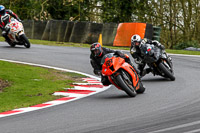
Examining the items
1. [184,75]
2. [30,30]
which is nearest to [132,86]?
[184,75]

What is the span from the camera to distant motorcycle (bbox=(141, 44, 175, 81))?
40.1ft

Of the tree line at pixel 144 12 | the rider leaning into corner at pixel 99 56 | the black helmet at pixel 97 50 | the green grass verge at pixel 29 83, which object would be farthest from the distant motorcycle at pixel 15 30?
the black helmet at pixel 97 50

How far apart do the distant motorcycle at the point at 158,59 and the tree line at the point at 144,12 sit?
18.7 m

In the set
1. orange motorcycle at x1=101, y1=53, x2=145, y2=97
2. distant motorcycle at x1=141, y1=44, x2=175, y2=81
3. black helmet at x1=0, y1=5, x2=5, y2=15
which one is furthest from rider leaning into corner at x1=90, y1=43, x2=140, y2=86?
black helmet at x1=0, y1=5, x2=5, y2=15

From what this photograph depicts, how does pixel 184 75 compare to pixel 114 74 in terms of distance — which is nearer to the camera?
pixel 114 74

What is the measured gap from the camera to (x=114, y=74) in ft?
32.1

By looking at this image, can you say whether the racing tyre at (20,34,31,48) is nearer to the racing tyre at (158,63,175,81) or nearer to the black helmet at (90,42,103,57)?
the racing tyre at (158,63,175,81)

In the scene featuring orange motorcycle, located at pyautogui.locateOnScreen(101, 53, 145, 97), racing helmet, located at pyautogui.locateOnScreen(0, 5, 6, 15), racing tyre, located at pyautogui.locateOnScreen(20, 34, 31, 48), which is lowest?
racing tyre, located at pyautogui.locateOnScreen(20, 34, 31, 48)

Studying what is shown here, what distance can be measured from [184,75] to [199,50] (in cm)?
899

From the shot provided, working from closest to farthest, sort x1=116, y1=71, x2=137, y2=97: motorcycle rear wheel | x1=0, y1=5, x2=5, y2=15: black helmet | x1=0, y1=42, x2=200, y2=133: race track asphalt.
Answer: x1=0, y1=42, x2=200, y2=133: race track asphalt < x1=116, y1=71, x2=137, y2=97: motorcycle rear wheel < x1=0, y1=5, x2=5, y2=15: black helmet

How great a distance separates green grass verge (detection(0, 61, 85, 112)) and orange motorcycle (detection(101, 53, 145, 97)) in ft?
4.52

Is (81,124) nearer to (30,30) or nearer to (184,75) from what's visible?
(184,75)

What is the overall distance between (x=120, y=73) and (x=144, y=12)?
24462 mm

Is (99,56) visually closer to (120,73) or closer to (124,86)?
(120,73)
